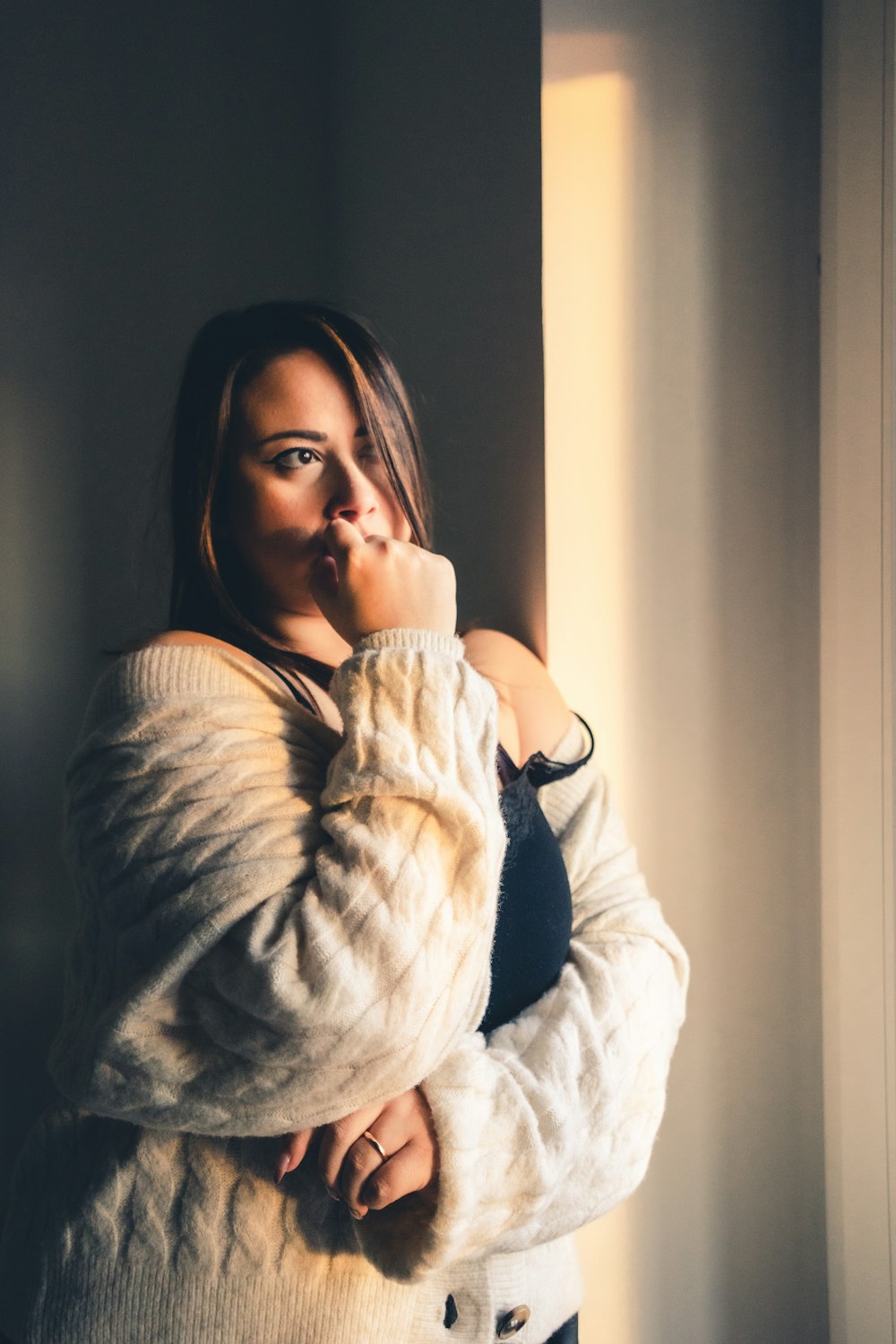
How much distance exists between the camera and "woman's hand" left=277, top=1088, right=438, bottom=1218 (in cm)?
83

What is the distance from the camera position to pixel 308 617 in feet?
3.67

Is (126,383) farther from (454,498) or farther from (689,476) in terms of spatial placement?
(689,476)

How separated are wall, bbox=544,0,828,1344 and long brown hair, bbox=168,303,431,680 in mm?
265

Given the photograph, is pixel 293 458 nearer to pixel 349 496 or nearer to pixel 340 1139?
pixel 349 496

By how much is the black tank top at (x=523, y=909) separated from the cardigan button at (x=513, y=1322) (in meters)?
0.26

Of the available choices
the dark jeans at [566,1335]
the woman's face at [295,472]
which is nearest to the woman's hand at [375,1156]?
the dark jeans at [566,1335]

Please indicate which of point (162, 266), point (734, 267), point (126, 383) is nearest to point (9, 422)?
point (126, 383)

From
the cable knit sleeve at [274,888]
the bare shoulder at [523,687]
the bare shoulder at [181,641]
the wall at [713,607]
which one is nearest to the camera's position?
the cable knit sleeve at [274,888]

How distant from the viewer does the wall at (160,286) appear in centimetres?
132

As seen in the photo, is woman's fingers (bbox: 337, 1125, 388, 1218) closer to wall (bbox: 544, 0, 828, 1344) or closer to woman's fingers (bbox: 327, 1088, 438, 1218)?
woman's fingers (bbox: 327, 1088, 438, 1218)

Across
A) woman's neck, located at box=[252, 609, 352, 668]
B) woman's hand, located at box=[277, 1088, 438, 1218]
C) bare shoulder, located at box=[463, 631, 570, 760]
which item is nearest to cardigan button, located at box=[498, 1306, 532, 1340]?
woman's hand, located at box=[277, 1088, 438, 1218]

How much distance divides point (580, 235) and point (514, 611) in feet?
1.46

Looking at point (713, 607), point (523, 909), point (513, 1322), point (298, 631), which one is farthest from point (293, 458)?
point (513, 1322)

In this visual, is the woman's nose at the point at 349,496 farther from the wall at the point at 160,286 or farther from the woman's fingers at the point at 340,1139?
the woman's fingers at the point at 340,1139
